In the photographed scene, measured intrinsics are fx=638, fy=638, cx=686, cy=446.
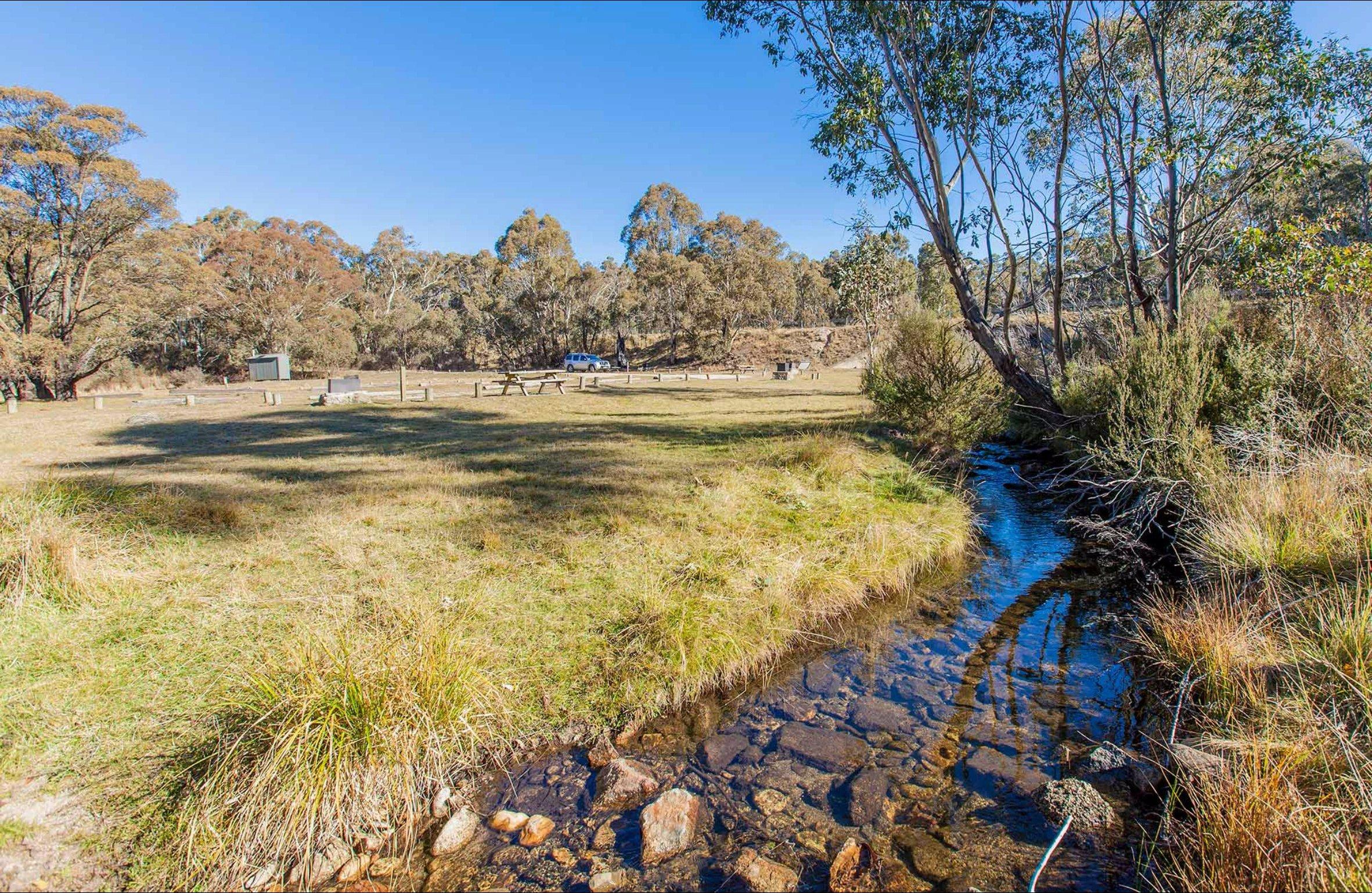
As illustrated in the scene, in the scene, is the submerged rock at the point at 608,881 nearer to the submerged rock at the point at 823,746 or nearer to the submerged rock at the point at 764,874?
the submerged rock at the point at 764,874

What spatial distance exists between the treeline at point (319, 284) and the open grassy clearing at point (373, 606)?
11.7 metres

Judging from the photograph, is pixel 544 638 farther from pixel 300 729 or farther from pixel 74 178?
pixel 74 178

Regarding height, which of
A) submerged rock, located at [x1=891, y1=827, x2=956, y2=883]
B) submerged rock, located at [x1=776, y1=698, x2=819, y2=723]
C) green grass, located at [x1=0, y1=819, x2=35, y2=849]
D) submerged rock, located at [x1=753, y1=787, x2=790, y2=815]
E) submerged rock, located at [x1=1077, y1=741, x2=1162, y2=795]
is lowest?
submerged rock, located at [x1=753, y1=787, x2=790, y2=815]

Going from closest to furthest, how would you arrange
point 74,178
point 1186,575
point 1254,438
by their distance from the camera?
1. point 1186,575
2. point 1254,438
3. point 74,178

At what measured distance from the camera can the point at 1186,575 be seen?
19.6 feet

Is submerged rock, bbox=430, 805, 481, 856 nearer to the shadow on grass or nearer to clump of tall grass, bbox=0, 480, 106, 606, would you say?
clump of tall grass, bbox=0, 480, 106, 606

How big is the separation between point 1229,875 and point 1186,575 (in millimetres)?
4290

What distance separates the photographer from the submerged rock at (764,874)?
9.48 feet

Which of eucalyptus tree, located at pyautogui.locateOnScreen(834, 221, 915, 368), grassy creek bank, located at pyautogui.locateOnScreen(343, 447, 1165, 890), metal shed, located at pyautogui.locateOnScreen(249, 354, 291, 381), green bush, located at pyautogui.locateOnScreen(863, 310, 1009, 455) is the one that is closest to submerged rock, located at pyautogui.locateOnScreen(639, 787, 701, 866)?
grassy creek bank, located at pyautogui.locateOnScreen(343, 447, 1165, 890)

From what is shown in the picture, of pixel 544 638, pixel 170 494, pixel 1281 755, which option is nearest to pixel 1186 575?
pixel 1281 755

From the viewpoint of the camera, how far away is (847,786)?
3607mm

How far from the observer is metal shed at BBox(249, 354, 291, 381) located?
120 feet

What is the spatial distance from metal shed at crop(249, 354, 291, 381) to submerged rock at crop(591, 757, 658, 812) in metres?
40.0

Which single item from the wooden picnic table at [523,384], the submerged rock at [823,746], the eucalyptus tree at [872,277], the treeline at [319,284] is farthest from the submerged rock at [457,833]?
the eucalyptus tree at [872,277]
